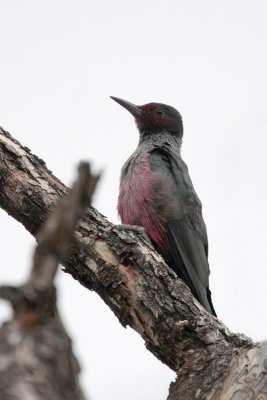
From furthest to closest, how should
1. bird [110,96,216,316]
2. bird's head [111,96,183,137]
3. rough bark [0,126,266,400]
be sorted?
1. bird's head [111,96,183,137]
2. bird [110,96,216,316]
3. rough bark [0,126,266,400]

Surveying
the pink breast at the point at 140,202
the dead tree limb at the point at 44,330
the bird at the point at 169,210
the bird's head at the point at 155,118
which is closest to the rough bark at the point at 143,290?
the bird at the point at 169,210

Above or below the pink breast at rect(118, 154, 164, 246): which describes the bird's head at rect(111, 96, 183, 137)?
above

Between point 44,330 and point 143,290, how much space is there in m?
2.68

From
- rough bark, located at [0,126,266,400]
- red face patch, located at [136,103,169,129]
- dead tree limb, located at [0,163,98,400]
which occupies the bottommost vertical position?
dead tree limb, located at [0,163,98,400]

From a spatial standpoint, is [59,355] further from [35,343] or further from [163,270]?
[163,270]

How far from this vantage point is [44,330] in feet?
7.41

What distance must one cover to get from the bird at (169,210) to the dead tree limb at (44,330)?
416cm

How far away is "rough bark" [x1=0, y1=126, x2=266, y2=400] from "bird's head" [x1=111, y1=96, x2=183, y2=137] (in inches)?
146

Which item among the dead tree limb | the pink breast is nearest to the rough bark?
the pink breast

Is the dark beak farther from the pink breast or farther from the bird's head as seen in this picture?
the pink breast

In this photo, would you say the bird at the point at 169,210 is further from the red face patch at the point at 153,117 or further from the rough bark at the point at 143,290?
the rough bark at the point at 143,290

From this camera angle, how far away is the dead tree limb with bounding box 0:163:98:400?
2109mm

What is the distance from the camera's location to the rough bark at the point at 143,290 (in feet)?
14.8

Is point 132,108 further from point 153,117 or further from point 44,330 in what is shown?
point 44,330
